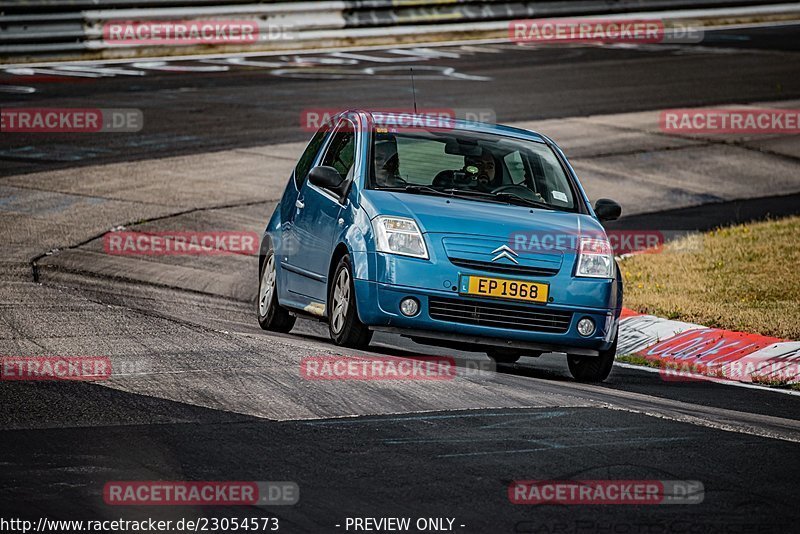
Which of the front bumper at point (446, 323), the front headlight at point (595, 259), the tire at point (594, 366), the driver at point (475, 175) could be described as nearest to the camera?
the front bumper at point (446, 323)

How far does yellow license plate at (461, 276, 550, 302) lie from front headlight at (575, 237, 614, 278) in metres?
0.32

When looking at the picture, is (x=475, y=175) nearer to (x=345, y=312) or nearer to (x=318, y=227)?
(x=318, y=227)

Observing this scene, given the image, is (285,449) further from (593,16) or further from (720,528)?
(593,16)

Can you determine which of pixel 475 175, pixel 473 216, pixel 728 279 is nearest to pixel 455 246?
pixel 473 216

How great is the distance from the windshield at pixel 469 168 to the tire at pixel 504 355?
1.04 metres

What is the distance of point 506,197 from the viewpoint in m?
9.95

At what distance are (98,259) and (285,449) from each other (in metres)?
7.20

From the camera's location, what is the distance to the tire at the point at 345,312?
927 centimetres

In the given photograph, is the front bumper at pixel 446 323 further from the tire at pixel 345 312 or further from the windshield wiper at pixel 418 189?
the windshield wiper at pixel 418 189

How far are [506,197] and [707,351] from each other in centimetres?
216

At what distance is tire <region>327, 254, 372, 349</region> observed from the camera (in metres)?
9.27

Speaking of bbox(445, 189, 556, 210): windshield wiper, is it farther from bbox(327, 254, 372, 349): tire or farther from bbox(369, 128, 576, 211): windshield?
bbox(327, 254, 372, 349): tire

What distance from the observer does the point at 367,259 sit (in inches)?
361

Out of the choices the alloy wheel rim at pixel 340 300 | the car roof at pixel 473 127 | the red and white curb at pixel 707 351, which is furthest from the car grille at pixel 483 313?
the car roof at pixel 473 127
